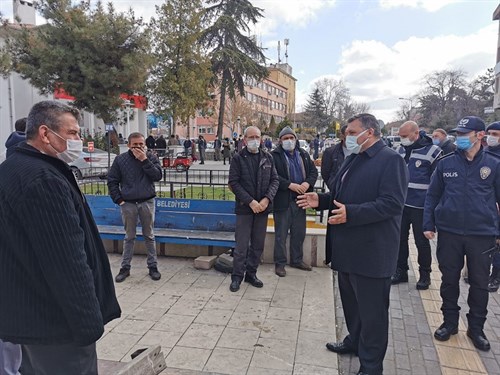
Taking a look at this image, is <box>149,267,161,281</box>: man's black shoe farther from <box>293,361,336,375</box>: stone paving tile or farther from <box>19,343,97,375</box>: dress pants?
<box>19,343,97,375</box>: dress pants

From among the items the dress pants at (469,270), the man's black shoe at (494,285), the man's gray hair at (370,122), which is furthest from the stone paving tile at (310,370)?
the man's black shoe at (494,285)

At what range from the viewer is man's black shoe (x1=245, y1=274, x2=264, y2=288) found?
5.07 metres

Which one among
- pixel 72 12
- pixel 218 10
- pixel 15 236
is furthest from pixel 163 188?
pixel 218 10

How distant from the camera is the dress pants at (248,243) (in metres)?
5.05

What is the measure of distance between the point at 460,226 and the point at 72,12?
1665 cm

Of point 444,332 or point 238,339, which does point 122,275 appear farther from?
point 444,332

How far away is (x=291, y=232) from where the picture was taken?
18.7 feet

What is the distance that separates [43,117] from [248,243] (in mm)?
3430

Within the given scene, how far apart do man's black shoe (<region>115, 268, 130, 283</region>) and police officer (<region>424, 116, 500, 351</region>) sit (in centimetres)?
382

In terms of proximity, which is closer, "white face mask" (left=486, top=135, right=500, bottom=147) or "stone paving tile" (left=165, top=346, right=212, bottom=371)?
"stone paving tile" (left=165, top=346, right=212, bottom=371)

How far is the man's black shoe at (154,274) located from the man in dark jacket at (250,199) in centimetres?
106

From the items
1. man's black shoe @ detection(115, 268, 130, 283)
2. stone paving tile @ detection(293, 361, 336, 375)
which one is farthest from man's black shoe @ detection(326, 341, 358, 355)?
man's black shoe @ detection(115, 268, 130, 283)

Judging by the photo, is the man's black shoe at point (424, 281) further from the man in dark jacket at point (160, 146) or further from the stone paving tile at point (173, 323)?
the man in dark jacket at point (160, 146)

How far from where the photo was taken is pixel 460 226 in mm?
3691
